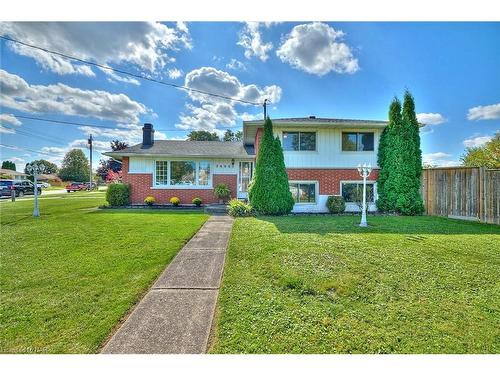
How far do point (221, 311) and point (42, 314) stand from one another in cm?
195

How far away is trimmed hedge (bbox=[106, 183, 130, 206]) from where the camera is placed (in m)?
12.1

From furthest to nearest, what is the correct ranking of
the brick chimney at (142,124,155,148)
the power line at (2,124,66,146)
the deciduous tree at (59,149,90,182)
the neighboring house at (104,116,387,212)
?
the deciduous tree at (59,149,90,182) < the brick chimney at (142,124,155,148) < the neighboring house at (104,116,387,212) < the power line at (2,124,66,146)

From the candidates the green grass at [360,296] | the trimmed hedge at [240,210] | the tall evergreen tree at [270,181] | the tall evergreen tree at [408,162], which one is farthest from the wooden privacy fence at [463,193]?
the trimmed hedge at [240,210]

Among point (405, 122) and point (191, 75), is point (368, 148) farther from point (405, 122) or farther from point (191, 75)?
point (191, 75)

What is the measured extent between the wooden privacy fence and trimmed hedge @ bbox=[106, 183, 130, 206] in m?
14.1

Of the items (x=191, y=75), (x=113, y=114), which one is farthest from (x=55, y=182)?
(x=191, y=75)

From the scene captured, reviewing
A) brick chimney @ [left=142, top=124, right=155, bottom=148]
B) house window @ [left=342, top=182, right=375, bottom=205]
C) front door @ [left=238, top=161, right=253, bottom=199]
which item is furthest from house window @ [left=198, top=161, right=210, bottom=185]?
house window @ [left=342, top=182, right=375, bottom=205]

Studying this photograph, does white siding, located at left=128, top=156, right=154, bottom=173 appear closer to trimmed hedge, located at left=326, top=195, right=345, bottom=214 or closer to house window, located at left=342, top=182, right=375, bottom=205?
trimmed hedge, located at left=326, top=195, right=345, bottom=214

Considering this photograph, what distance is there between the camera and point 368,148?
10.5m

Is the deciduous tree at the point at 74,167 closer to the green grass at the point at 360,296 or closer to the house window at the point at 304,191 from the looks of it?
the house window at the point at 304,191

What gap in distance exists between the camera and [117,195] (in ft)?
39.7

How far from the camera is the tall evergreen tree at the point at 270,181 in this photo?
948 centimetres

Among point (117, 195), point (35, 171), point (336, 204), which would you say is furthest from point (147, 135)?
point (336, 204)

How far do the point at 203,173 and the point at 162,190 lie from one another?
2.40 meters
